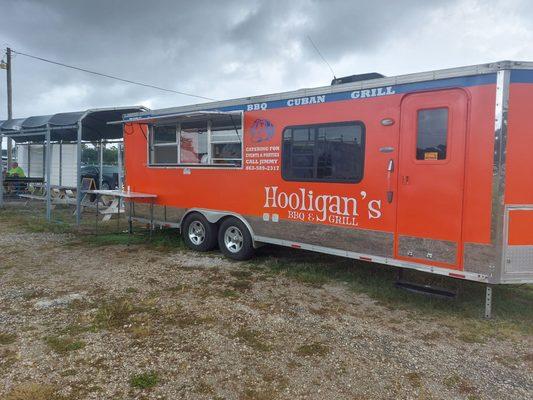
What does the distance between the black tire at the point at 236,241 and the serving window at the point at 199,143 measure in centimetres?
100

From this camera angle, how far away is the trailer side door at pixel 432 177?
4.69 metres

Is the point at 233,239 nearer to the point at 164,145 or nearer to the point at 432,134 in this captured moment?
the point at 164,145

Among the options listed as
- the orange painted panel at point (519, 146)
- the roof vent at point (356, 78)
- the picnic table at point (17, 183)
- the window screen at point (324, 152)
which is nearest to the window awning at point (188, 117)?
the window screen at point (324, 152)

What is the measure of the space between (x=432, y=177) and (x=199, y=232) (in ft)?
14.6

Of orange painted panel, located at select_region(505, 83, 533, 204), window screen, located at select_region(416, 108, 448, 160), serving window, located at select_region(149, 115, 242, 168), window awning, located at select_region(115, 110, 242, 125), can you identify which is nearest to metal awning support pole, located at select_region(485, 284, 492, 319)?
orange painted panel, located at select_region(505, 83, 533, 204)

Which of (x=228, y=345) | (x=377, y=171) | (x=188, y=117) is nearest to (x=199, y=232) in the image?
(x=188, y=117)

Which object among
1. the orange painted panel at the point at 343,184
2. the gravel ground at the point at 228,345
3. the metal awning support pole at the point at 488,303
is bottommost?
the gravel ground at the point at 228,345

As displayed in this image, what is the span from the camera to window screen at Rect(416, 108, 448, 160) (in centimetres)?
477

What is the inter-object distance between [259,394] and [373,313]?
7.15ft

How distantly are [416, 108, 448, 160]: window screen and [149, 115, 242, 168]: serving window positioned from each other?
303 centimetres

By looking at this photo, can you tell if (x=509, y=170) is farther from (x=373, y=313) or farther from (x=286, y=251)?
(x=286, y=251)

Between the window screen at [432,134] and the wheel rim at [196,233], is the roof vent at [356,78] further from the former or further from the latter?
the wheel rim at [196,233]

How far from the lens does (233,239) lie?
735 cm

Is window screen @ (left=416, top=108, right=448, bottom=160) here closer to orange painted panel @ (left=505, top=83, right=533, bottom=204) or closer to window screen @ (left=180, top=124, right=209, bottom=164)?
orange painted panel @ (left=505, top=83, right=533, bottom=204)
